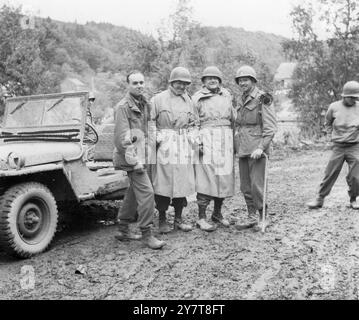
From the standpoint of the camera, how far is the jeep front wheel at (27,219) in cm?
435

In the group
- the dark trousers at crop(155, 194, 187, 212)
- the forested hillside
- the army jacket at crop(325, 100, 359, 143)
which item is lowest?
the dark trousers at crop(155, 194, 187, 212)

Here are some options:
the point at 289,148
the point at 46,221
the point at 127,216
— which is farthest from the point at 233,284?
the point at 289,148

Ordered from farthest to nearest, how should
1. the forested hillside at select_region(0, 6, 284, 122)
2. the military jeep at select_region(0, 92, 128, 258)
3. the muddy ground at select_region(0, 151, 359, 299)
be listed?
1. the forested hillside at select_region(0, 6, 284, 122)
2. the military jeep at select_region(0, 92, 128, 258)
3. the muddy ground at select_region(0, 151, 359, 299)

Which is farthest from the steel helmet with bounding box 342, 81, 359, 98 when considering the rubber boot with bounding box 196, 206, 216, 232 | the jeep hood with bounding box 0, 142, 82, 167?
the jeep hood with bounding box 0, 142, 82, 167

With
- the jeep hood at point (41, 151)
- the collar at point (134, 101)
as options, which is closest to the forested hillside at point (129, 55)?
the jeep hood at point (41, 151)

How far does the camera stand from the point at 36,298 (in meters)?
3.70

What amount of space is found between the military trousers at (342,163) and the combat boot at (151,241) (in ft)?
8.99

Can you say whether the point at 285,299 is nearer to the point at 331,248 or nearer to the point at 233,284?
the point at 233,284

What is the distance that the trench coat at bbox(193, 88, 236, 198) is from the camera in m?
5.42

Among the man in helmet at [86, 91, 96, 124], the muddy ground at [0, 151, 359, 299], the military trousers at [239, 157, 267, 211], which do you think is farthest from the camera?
the man in helmet at [86, 91, 96, 124]

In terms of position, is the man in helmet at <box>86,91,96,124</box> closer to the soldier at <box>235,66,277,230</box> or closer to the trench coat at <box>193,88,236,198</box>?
the trench coat at <box>193,88,236,198</box>

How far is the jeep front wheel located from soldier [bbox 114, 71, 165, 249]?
836mm

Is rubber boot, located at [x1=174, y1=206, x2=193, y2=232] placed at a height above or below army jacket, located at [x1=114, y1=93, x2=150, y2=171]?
below

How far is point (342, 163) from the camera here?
6.38 meters
